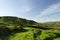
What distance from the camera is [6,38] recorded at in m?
74.4

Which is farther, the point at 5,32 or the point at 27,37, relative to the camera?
the point at 5,32

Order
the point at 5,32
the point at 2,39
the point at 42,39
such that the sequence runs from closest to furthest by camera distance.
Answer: the point at 42,39 < the point at 2,39 < the point at 5,32

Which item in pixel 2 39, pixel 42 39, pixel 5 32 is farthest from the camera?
pixel 5 32

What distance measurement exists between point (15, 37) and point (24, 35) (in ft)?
17.7

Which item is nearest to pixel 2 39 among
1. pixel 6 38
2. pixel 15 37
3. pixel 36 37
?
pixel 6 38

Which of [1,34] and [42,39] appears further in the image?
[1,34]

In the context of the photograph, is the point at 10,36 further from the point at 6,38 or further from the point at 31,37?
the point at 31,37

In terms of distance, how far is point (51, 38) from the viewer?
228ft

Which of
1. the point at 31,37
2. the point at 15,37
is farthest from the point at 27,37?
the point at 15,37

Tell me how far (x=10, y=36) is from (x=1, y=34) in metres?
5.82

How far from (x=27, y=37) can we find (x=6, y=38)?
1282 cm

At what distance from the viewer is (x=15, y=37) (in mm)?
73250

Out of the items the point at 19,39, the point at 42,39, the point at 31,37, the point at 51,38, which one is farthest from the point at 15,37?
the point at 51,38

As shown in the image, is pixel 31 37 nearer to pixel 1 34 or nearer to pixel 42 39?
pixel 42 39
